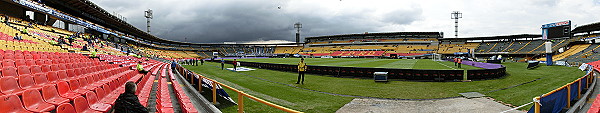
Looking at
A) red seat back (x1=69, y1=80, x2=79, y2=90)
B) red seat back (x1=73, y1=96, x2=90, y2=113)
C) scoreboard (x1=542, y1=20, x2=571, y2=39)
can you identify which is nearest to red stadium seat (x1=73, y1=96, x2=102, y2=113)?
red seat back (x1=73, y1=96, x2=90, y2=113)

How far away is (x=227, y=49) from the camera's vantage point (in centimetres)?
10294

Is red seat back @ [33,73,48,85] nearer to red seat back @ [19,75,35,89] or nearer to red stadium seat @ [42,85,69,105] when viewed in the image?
red seat back @ [19,75,35,89]

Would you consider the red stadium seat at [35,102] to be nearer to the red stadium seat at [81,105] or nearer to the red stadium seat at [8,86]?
the red stadium seat at [81,105]

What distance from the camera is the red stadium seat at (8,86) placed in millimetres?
4219

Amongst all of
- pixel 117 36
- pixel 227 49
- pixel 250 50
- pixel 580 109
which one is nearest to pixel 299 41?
pixel 250 50

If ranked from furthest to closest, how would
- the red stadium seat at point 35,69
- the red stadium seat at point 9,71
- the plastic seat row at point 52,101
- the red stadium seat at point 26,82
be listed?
the red stadium seat at point 35,69, the red stadium seat at point 9,71, the red stadium seat at point 26,82, the plastic seat row at point 52,101

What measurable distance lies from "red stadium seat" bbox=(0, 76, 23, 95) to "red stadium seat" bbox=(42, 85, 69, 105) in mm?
680

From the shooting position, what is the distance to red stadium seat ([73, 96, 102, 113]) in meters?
3.54

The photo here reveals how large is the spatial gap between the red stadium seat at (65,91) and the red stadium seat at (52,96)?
0.12 m

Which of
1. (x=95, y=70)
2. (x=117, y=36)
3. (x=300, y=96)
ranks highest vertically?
(x=117, y=36)

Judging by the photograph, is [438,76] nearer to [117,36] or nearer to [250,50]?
[117,36]

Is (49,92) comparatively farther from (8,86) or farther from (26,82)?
(26,82)

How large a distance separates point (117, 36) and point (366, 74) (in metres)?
53.1

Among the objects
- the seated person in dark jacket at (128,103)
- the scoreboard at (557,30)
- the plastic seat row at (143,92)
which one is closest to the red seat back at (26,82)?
the plastic seat row at (143,92)
